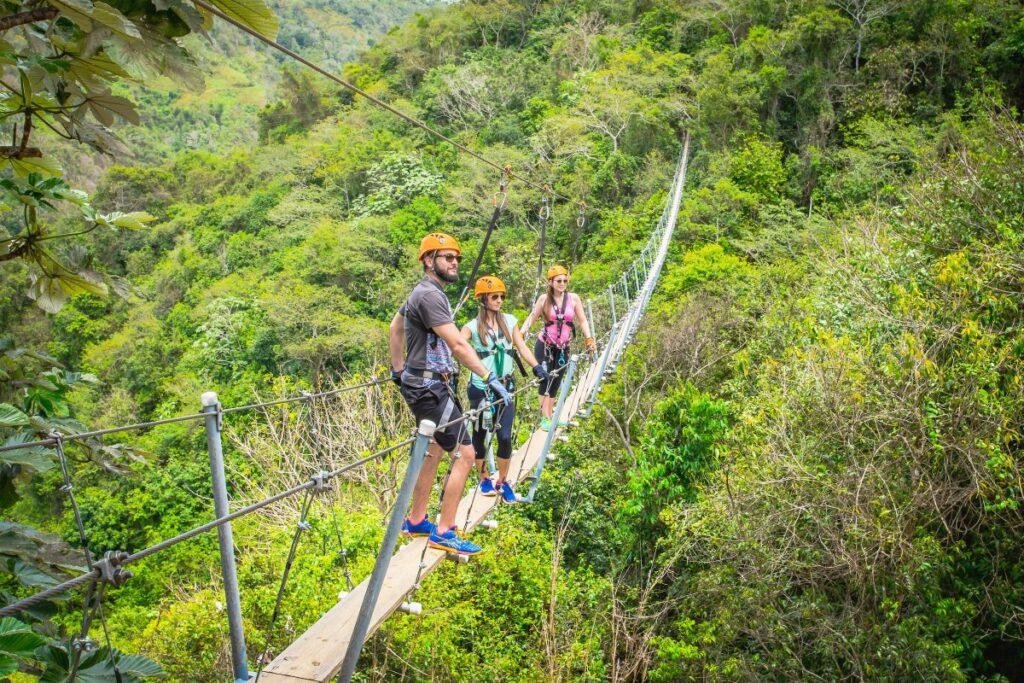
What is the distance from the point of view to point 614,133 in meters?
17.8

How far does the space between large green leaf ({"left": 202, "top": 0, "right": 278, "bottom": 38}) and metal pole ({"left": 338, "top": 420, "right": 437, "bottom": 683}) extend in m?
0.98

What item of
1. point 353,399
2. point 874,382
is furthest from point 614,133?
point 874,382

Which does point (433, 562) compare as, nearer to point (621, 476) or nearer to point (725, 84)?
point (621, 476)

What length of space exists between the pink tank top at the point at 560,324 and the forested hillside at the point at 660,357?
178 cm

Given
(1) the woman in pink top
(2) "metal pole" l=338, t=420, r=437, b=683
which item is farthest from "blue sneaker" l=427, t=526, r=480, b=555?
(1) the woman in pink top

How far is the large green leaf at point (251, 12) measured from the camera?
3.05 ft

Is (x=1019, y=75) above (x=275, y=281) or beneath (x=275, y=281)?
above

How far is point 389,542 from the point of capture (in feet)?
5.60

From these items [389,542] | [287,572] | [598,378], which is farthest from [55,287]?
[598,378]

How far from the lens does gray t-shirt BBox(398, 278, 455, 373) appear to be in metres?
2.40

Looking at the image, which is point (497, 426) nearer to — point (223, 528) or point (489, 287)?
point (489, 287)

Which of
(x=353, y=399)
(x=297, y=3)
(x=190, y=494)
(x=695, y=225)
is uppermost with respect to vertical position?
(x=297, y=3)

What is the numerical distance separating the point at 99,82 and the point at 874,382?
4.87 metres

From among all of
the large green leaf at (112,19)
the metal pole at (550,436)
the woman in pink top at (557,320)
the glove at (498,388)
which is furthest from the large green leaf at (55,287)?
the woman in pink top at (557,320)
